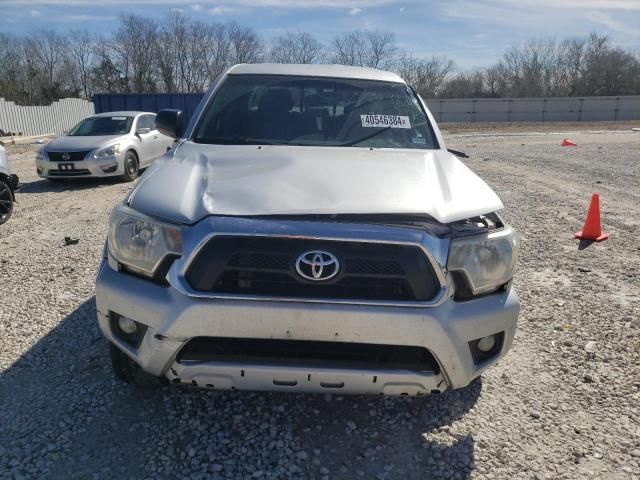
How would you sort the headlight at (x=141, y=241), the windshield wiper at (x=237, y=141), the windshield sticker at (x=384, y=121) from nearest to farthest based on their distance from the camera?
1. the headlight at (x=141, y=241)
2. the windshield wiper at (x=237, y=141)
3. the windshield sticker at (x=384, y=121)

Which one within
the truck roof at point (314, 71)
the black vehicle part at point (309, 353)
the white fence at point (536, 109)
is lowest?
the white fence at point (536, 109)

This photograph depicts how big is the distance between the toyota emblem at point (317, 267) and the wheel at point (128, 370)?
1.11 metres

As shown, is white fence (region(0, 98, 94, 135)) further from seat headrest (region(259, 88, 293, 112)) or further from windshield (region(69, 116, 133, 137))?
seat headrest (region(259, 88, 293, 112))

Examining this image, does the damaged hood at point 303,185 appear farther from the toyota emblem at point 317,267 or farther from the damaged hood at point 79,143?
the damaged hood at point 79,143

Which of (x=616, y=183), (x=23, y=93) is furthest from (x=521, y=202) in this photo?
(x=23, y=93)

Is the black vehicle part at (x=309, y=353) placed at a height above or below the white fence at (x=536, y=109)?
above

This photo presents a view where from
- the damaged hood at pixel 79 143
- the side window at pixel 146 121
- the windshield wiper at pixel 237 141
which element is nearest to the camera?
the windshield wiper at pixel 237 141

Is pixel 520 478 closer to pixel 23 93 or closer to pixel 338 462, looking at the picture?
pixel 338 462

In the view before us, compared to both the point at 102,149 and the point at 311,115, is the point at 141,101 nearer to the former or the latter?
the point at 102,149

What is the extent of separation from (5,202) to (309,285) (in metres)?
6.81

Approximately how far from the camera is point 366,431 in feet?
8.83

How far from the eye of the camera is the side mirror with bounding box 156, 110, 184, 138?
3.97m

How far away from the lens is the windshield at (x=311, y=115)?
3.61 meters

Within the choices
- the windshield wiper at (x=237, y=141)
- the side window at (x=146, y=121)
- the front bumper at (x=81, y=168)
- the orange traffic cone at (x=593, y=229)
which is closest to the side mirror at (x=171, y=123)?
the windshield wiper at (x=237, y=141)
